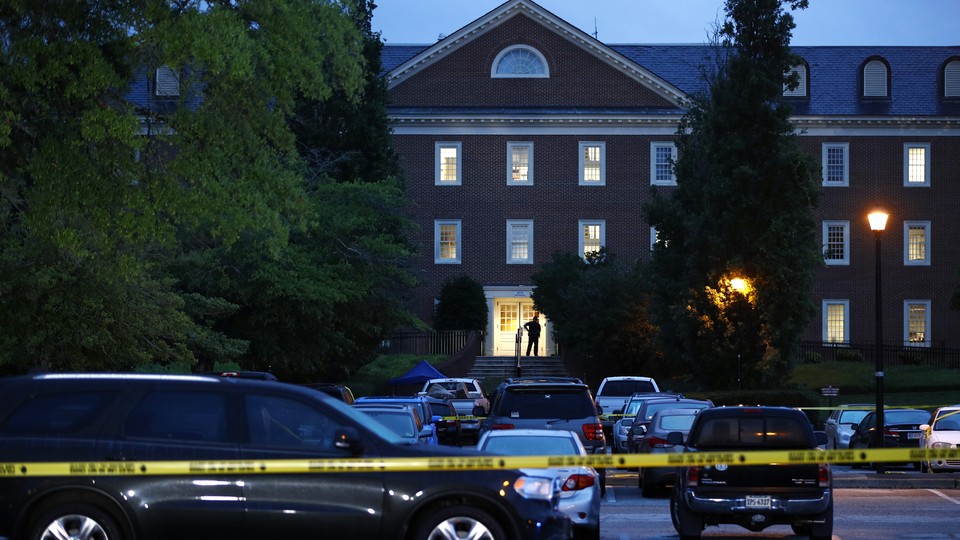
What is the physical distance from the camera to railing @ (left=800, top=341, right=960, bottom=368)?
186ft

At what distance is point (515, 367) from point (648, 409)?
29.8m

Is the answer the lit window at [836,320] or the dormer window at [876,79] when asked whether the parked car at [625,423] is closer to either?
the lit window at [836,320]

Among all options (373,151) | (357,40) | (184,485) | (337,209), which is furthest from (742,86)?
(184,485)

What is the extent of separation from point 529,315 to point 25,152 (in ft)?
144

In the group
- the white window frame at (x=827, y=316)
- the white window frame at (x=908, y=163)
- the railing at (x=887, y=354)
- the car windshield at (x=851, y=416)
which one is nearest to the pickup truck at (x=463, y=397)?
the car windshield at (x=851, y=416)

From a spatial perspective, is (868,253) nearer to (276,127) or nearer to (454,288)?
(454,288)

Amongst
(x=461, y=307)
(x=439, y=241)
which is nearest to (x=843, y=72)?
(x=439, y=241)

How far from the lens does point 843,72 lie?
65.6 meters

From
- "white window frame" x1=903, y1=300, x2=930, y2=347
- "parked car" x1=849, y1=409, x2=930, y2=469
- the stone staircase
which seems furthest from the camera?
"white window frame" x1=903, y1=300, x2=930, y2=347

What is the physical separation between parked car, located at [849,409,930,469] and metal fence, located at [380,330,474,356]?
93.2ft

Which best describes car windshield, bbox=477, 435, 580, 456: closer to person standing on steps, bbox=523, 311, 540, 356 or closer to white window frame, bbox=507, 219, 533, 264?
person standing on steps, bbox=523, 311, 540, 356

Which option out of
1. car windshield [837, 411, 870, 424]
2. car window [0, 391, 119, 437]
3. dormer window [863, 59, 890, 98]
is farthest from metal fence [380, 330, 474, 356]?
car window [0, 391, 119, 437]

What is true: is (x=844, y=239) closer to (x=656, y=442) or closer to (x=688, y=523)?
(x=656, y=442)

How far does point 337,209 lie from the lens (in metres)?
41.2
